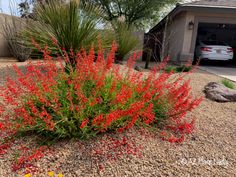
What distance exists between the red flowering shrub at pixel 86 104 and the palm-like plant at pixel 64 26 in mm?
1997

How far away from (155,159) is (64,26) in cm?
381

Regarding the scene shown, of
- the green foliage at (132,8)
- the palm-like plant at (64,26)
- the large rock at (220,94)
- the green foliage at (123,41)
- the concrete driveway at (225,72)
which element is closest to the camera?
the large rock at (220,94)

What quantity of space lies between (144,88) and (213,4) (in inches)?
391

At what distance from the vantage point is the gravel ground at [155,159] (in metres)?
1.85

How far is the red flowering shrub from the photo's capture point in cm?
213

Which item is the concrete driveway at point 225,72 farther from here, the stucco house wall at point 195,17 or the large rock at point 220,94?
the large rock at point 220,94

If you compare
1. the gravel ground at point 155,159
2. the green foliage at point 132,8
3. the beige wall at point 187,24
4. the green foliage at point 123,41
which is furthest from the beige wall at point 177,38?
the gravel ground at point 155,159

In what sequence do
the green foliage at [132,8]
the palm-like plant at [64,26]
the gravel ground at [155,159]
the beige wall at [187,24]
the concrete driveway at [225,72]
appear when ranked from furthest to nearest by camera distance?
the green foliage at [132,8], the beige wall at [187,24], the concrete driveway at [225,72], the palm-like plant at [64,26], the gravel ground at [155,159]

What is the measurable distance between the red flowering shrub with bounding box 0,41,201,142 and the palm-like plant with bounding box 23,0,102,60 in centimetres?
200

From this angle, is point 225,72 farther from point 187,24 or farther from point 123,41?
point 123,41

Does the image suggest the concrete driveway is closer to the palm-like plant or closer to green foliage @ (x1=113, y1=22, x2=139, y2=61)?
green foliage @ (x1=113, y1=22, x2=139, y2=61)

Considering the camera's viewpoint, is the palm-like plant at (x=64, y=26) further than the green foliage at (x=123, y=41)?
No

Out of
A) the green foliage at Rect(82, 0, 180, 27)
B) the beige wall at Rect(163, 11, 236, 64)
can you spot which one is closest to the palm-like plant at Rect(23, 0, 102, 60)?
the beige wall at Rect(163, 11, 236, 64)

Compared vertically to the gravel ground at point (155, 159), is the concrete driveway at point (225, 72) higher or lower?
lower
